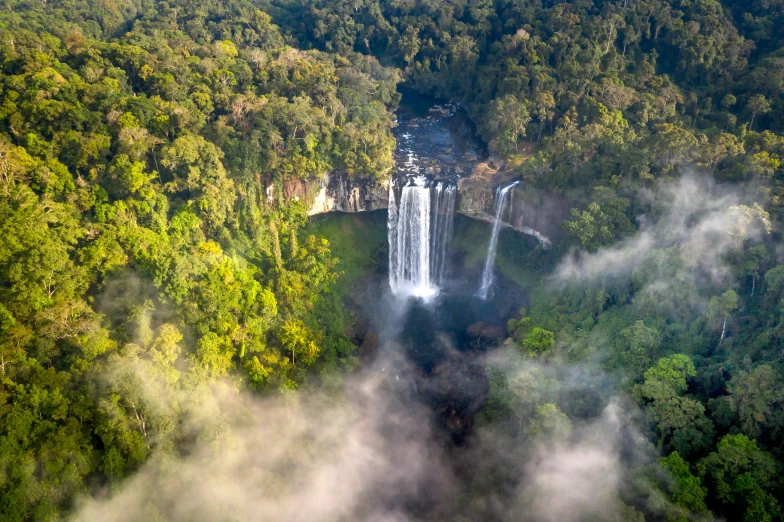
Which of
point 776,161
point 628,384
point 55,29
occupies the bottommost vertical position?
point 628,384

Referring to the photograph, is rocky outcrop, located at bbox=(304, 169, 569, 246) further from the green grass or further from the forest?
the green grass

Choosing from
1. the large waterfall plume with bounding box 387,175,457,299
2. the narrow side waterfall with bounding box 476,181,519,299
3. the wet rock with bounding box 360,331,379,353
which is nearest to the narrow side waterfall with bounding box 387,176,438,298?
the large waterfall plume with bounding box 387,175,457,299

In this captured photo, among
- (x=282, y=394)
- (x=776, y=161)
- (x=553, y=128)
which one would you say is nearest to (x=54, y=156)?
(x=282, y=394)

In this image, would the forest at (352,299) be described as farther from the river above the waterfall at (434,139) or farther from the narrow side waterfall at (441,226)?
the river above the waterfall at (434,139)

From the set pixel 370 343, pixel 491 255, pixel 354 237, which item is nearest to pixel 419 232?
pixel 354 237

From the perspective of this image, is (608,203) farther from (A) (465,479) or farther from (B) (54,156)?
(B) (54,156)

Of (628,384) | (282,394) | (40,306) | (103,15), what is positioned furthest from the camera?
(103,15)
